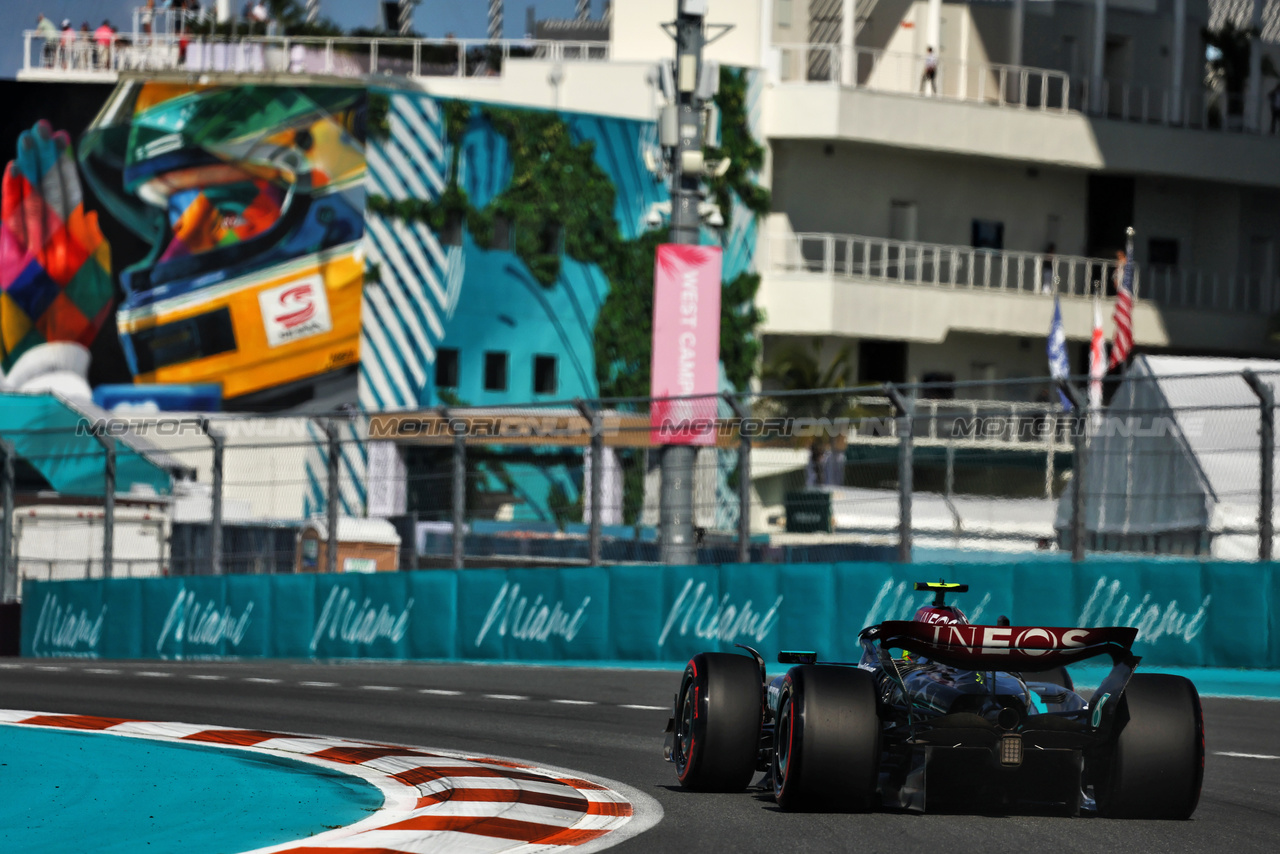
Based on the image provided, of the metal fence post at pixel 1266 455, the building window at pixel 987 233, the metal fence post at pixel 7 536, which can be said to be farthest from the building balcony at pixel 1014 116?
the metal fence post at pixel 1266 455

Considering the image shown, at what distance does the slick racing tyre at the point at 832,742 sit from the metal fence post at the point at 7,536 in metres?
15.8

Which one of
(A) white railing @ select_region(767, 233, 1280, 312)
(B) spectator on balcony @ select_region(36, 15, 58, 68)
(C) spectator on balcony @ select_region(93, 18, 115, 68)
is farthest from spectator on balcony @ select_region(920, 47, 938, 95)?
(B) spectator on balcony @ select_region(36, 15, 58, 68)

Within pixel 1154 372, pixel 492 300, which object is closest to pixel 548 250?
pixel 492 300

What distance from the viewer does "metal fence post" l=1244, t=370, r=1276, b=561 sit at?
→ 15305 millimetres

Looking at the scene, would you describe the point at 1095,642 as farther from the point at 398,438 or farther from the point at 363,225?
the point at 363,225

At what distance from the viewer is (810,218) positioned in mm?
43750

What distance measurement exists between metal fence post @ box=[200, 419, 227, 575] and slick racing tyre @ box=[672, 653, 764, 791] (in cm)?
1162

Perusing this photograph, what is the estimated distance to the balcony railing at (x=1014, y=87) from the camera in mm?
43094

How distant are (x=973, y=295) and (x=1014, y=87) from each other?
5.42m

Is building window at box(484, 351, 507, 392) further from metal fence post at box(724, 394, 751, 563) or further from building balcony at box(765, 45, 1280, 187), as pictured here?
metal fence post at box(724, 394, 751, 563)

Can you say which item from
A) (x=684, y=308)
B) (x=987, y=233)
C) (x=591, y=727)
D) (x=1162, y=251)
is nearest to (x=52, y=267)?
(x=684, y=308)

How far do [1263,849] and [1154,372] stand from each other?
1729 cm

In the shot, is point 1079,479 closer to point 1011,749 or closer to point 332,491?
point 332,491

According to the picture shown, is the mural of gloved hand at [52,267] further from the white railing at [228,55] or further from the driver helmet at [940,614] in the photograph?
the driver helmet at [940,614]
